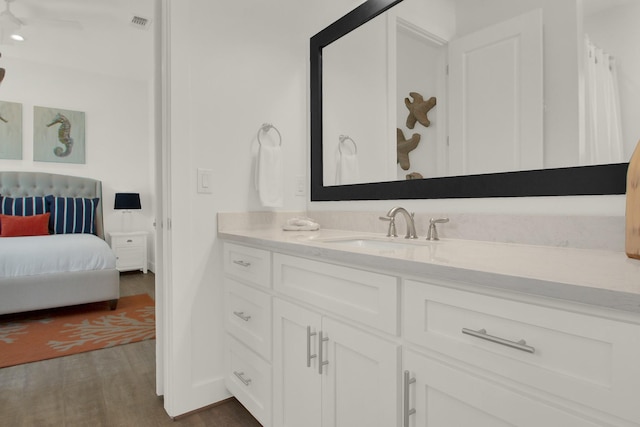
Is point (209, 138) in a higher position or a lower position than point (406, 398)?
higher

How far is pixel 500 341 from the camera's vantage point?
2.34 ft

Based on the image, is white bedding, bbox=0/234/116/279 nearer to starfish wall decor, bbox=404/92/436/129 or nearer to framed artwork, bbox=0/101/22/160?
framed artwork, bbox=0/101/22/160

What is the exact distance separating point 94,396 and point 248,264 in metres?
1.16

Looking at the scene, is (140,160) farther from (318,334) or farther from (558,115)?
(558,115)

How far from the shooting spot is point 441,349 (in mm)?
824

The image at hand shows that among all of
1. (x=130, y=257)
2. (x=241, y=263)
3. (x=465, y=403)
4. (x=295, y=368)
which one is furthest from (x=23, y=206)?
(x=465, y=403)

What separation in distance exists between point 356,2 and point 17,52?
439cm

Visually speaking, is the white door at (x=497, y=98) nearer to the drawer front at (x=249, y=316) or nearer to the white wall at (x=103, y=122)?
the drawer front at (x=249, y=316)

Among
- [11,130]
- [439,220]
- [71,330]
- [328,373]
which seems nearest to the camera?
[328,373]

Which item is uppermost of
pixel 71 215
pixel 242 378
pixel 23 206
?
pixel 23 206

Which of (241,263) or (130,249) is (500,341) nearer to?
(241,263)

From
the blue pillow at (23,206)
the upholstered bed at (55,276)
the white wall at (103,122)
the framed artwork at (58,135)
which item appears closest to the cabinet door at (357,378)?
the upholstered bed at (55,276)

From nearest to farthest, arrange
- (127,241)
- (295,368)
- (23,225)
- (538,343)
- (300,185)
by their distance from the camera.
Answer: (538,343)
(295,368)
(300,185)
(23,225)
(127,241)

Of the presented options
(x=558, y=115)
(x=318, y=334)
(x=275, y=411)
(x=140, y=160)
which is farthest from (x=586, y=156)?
(x=140, y=160)
